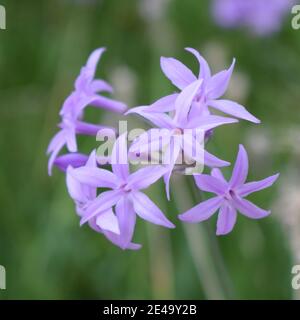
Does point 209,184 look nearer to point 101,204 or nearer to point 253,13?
point 101,204

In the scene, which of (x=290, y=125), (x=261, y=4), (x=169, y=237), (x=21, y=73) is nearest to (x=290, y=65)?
(x=290, y=125)

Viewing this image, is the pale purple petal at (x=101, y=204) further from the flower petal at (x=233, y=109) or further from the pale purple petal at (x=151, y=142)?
the flower petal at (x=233, y=109)

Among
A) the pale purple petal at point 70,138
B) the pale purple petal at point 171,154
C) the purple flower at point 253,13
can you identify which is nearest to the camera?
the pale purple petal at point 171,154

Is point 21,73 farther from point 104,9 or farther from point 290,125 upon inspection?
point 290,125

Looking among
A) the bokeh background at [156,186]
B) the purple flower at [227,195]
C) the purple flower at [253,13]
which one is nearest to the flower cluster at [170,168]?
the purple flower at [227,195]

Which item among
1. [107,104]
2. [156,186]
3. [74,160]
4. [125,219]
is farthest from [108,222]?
[156,186]

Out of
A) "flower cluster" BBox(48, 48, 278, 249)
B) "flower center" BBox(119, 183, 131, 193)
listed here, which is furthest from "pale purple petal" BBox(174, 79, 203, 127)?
"flower center" BBox(119, 183, 131, 193)
